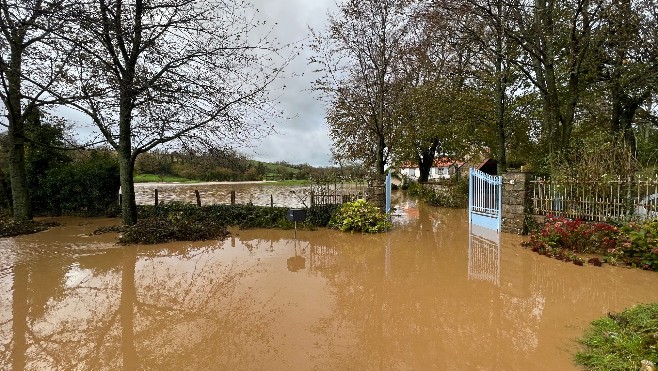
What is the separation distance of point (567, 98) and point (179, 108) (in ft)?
39.7

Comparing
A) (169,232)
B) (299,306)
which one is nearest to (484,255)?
(299,306)

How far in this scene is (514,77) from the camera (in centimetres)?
1279

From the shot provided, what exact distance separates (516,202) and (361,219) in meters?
4.27

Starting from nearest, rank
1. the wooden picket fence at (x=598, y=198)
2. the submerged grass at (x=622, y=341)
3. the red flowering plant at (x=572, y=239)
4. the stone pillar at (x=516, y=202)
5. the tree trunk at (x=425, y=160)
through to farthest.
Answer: the submerged grass at (x=622, y=341) < the red flowering plant at (x=572, y=239) < the wooden picket fence at (x=598, y=198) < the stone pillar at (x=516, y=202) < the tree trunk at (x=425, y=160)

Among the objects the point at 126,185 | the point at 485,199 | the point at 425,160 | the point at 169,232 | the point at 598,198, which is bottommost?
the point at 169,232

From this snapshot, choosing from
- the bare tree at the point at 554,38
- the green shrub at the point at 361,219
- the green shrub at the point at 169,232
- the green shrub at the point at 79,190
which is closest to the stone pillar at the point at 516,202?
the bare tree at the point at 554,38

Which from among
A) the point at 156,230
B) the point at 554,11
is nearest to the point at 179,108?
the point at 156,230

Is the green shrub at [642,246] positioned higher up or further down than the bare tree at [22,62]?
further down

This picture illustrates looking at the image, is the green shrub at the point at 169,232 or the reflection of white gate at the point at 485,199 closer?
the green shrub at the point at 169,232

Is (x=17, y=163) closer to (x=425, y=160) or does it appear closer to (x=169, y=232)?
(x=169, y=232)

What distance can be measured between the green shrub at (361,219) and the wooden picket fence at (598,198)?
4157 mm

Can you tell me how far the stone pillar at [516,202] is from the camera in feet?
29.8

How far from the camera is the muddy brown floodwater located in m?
3.30

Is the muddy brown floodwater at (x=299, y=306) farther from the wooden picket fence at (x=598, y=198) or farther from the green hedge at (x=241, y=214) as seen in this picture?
the green hedge at (x=241, y=214)
